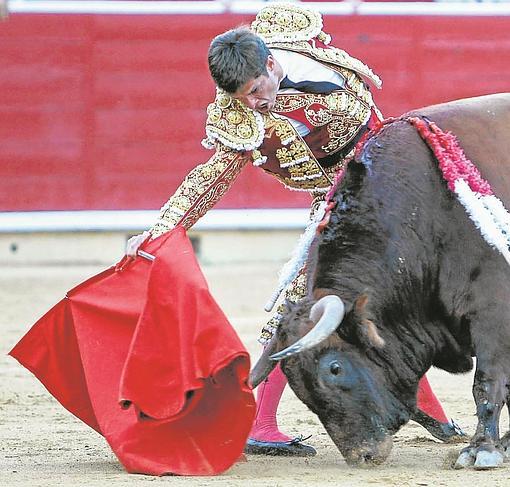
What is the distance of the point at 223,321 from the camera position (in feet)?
11.5

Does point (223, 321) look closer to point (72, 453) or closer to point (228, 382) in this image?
point (228, 382)

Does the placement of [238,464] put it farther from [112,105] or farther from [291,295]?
[112,105]

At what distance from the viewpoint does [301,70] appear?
3.85m

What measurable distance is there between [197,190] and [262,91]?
0.38 metres

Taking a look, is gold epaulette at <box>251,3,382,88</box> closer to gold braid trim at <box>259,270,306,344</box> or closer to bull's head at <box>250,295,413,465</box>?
gold braid trim at <box>259,270,306,344</box>

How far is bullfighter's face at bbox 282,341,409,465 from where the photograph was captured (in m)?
3.49

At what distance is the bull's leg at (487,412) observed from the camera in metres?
3.54

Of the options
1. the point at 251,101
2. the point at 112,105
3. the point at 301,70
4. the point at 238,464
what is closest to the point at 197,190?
the point at 251,101

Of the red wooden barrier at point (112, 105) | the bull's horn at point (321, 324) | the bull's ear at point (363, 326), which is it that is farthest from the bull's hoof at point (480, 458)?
the red wooden barrier at point (112, 105)

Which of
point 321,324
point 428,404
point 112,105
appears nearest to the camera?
point 321,324

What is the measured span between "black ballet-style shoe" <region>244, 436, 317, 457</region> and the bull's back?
921 millimetres

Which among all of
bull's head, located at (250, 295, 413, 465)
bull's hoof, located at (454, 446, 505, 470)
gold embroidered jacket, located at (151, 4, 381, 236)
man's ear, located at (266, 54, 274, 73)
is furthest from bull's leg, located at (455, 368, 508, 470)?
man's ear, located at (266, 54, 274, 73)

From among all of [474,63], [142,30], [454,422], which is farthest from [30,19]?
[454,422]

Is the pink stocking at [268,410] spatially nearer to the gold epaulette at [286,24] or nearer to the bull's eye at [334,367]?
the bull's eye at [334,367]
